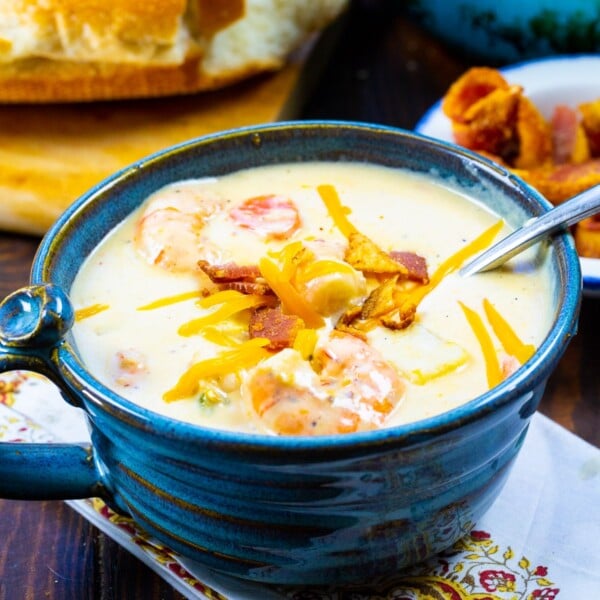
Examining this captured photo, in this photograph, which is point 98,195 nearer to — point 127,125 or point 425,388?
point 425,388

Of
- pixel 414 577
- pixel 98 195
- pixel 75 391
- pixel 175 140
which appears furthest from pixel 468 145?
pixel 75 391

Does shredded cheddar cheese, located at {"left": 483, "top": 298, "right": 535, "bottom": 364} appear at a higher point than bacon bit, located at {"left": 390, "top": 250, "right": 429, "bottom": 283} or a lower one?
higher

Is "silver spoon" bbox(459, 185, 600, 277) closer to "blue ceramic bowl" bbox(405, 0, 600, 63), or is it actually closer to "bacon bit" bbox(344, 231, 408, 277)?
"bacon bit" bbox(344, 231, 408, 277)

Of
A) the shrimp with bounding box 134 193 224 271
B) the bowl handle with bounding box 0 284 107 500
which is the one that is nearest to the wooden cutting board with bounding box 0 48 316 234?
the shrimp with bounding box 134 193 224 271

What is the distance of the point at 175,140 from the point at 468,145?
73 cm

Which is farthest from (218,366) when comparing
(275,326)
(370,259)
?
(370,259)

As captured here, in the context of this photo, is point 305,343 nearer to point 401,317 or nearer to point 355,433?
point 401,317

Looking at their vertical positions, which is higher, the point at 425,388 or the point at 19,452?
the point at 425,388

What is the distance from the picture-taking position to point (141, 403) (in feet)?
4.20

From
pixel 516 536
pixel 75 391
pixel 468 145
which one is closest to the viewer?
pixel 75 391

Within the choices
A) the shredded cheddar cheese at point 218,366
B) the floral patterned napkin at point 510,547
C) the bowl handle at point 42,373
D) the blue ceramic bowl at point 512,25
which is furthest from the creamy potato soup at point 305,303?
the blue ceramic bowl at point 512,25

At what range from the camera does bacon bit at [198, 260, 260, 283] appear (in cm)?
146

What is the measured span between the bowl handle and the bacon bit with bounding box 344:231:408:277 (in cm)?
48

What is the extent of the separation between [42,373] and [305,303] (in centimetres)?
39
